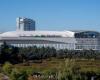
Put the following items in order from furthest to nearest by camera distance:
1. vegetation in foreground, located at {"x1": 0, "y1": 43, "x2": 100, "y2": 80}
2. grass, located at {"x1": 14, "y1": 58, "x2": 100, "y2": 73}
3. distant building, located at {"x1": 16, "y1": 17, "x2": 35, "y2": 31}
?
distant building, located at {"x1": 16, "y1": 17, "x2": 35, "y2": 31} < grass, located at {"x1": 14, "y1": 58, "x2": 100, "y2": 73} < vegetation in foreground, located at {"x1": 0, "y1": 43, "x2": 100, "y2": 80}

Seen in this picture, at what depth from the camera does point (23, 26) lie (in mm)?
93188

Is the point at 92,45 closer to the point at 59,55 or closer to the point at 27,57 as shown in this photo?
the point at 59,55

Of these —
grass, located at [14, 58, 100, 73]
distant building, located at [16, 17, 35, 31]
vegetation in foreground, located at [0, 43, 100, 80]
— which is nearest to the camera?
vegetation in foreground, located at [0, 43, 100, 80]

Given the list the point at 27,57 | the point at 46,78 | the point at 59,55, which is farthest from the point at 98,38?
the point at 46,78

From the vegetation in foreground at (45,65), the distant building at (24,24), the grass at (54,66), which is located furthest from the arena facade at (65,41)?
Answer: the grass at (54,66)

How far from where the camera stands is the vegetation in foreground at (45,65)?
594 inches

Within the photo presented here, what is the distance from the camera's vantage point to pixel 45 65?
1087 inches

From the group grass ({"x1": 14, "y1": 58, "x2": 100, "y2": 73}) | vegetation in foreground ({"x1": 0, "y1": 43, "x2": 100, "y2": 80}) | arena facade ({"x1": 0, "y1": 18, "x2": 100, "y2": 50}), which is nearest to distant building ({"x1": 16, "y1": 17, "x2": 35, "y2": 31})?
arena facade ({"x1": 0, "y1": 18, "x2": 100, "y2": 50})

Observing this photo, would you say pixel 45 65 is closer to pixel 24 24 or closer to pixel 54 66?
pixel 54 66

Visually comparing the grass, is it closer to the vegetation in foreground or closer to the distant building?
the vegetation in foreground

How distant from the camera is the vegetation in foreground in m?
15.1

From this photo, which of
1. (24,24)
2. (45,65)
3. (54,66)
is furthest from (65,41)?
(54,66)

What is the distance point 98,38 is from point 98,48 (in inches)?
83.0

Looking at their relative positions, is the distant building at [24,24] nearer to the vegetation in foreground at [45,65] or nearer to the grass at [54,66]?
the vegetation in foreground at [45,65]
